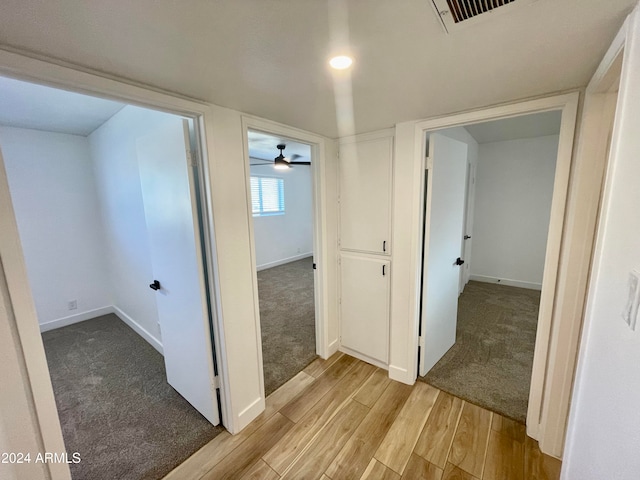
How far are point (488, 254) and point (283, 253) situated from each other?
4277mm

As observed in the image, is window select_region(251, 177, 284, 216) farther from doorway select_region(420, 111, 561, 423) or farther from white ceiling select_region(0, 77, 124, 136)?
doorway select_region(420, 111, 561, 423)

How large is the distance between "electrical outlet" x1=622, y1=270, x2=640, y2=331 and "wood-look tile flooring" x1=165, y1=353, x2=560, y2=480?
1.33 meters

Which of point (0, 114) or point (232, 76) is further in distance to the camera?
point (0, 114)

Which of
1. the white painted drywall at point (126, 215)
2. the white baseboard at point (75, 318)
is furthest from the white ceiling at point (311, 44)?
the white baseboard at point (75, 318)

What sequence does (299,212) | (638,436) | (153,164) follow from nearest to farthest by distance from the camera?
(638,436) < (153,164) < (299,212)

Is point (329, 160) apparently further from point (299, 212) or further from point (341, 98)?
point (299, 212)

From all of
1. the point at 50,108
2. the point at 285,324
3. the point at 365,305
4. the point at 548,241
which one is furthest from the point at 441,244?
the point at 50,108

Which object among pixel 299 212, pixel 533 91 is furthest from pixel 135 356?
pixel 299 212

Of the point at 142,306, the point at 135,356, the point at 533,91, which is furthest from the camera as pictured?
the point at 142,306

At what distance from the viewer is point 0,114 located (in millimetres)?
2359

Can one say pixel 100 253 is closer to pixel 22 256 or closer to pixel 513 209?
pixel 22 256

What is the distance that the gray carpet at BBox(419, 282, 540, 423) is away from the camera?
1.97 m

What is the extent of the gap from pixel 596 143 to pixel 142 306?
3.90m

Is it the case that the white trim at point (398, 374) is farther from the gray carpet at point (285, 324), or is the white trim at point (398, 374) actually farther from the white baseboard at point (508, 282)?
the white baseboard at point (508, 282)
